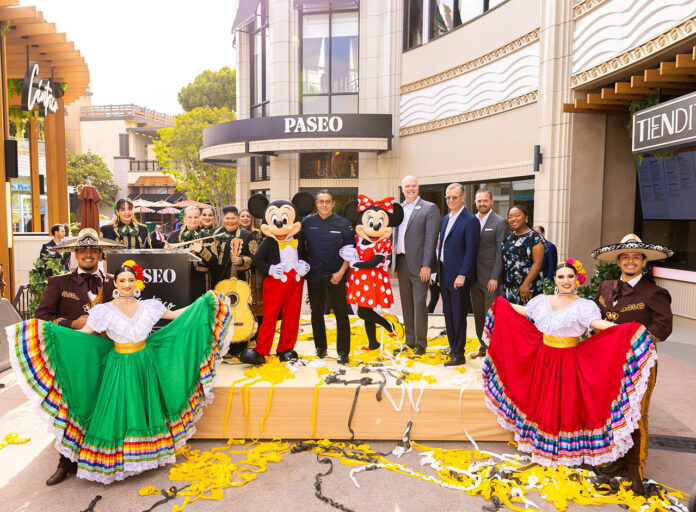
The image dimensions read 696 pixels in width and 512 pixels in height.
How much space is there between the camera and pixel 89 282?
4.19m

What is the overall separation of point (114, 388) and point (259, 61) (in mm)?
16101

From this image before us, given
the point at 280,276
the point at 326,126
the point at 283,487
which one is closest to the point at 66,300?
the point at 280,276

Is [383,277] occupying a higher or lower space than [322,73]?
lower

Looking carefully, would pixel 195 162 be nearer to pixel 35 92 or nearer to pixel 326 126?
pixel 326 126

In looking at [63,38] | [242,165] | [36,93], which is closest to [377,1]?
[242,165]

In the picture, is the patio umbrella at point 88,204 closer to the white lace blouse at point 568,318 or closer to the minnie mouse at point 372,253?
the minnie mouse at point 372,253

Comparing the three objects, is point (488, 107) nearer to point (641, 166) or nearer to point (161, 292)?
point (641, 166)

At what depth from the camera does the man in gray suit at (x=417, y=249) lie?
5.32 metres

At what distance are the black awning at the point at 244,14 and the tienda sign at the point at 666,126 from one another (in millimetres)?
13515

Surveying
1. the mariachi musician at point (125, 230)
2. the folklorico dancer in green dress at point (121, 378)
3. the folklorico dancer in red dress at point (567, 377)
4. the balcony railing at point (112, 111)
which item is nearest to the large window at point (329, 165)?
the mariachi musician at point (125, 230)

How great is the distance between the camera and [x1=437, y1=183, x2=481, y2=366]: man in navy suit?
5.04 meters

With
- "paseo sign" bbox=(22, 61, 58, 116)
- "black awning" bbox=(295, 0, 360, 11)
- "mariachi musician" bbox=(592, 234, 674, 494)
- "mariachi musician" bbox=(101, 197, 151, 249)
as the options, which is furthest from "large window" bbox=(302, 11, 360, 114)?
"mariachi musician" bbox=(592, 234, 674, 494)

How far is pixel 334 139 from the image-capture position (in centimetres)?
1412

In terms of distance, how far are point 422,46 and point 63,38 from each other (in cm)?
847
